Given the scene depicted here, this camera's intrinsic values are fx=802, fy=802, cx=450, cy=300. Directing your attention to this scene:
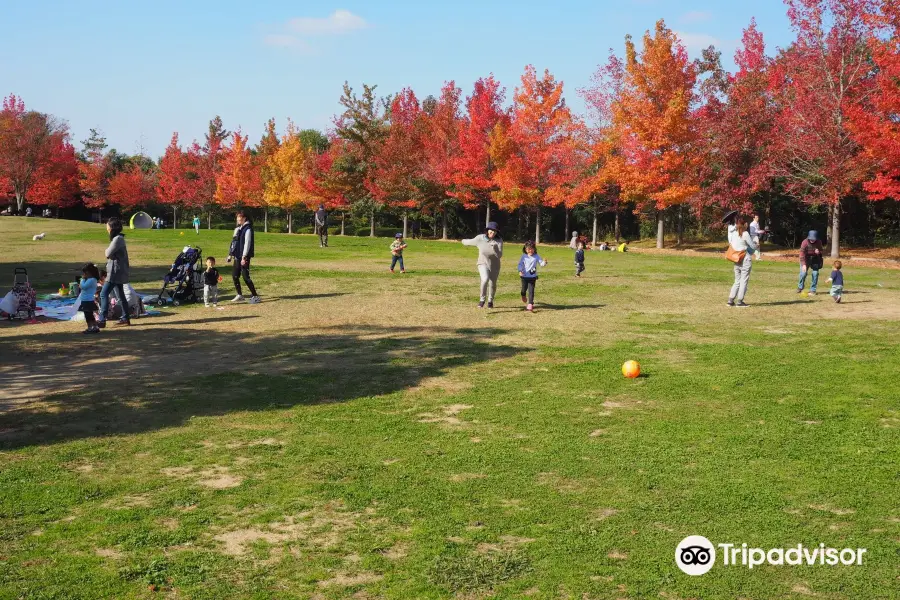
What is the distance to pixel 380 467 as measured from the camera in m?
7.14

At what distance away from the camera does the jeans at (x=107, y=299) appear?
1502cm

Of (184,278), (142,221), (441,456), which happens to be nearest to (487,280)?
(184,278)

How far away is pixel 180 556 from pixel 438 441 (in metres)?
3.15

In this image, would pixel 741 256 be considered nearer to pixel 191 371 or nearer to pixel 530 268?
pixel 530 268

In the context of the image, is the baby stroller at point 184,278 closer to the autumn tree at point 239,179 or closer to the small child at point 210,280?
the small child at point 210,280

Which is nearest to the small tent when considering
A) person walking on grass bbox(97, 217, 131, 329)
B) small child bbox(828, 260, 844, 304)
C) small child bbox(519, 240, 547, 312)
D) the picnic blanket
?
the picnic blanket

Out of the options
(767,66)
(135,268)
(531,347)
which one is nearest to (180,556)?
(531,347)

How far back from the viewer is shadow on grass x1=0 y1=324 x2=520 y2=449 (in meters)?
8.94

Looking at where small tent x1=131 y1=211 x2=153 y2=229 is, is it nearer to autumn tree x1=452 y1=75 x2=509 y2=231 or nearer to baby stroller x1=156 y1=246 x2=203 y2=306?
autumn tree x1=452 y1=75 x2=509 y2=231

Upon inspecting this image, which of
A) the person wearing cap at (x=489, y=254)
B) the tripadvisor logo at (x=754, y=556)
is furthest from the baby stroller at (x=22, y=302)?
the tripadvisor logo at (x=754, y=556)

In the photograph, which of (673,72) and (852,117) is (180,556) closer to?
(852,117)

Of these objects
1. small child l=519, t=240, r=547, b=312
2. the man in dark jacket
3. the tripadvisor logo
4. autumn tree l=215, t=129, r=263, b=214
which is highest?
autumn tree l=215, t=129, r=263, b=214

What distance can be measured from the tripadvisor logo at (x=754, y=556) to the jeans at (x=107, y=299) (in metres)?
12.5

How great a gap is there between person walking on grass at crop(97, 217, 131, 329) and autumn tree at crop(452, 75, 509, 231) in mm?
32183
